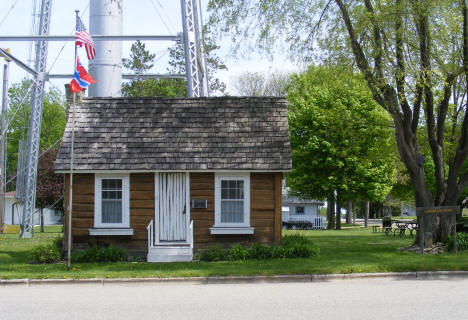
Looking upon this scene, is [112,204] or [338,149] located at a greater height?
[338,149]

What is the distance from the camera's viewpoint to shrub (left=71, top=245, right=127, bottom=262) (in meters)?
16.7

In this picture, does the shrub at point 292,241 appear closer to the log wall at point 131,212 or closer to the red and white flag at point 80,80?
the log wall at point 131,212

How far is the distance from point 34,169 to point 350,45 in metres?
18.0

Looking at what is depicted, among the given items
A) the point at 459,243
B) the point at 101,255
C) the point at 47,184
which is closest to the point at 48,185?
the point at 47,184

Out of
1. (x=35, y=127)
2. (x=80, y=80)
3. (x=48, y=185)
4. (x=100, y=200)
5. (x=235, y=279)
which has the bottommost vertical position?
(x=235, y=279)

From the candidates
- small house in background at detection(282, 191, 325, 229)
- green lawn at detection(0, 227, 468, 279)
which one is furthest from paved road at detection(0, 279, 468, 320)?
small house in background at detection(282, 191, 325, 229)

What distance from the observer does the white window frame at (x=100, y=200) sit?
58.2 ft

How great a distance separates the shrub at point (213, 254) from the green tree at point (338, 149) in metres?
22.5

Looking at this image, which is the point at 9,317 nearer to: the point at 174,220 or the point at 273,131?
the point at 174,220

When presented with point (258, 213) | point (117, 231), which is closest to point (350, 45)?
point (258, 213)

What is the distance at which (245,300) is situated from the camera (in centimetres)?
1079

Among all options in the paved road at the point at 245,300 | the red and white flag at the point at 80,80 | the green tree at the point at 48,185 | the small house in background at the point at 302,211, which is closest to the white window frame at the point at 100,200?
the red and white flag at the point at 80,80

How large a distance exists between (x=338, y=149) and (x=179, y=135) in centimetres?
2250

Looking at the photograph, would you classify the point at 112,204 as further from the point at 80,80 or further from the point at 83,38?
the point at 83,38
